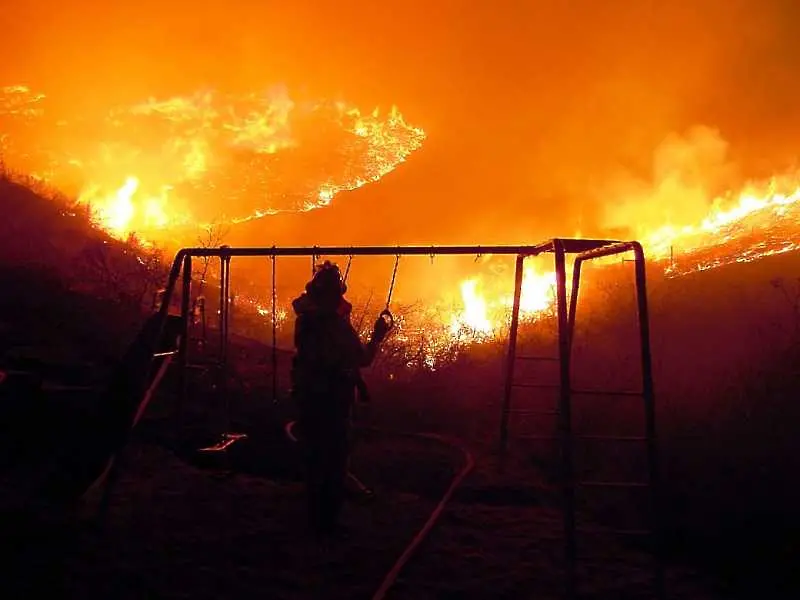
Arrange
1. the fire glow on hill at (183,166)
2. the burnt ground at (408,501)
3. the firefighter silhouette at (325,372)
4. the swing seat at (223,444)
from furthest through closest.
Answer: the fire glow on hill at (183,166), the swing seat at (223,444), the firefighter silhouette at (325,372), the burnt ground at (408,501)

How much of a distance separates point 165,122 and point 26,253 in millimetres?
11410

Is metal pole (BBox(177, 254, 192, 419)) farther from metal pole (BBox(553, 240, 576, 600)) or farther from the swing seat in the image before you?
metal pole (BBox(553, 240, 576, 600))

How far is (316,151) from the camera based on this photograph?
28.2m

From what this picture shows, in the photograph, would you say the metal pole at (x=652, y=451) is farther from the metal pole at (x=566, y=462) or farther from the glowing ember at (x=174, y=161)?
the glowing ember at (x=174, y=161)

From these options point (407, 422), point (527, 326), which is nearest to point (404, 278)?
point (527, 326)

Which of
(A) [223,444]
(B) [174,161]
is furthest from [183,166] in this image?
(A) [223,444]

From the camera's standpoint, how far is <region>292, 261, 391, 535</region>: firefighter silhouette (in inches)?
229

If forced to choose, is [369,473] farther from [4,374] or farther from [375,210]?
[375,210]

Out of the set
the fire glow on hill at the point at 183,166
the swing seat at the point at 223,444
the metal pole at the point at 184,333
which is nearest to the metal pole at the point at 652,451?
the metal pole at the point at 184,333

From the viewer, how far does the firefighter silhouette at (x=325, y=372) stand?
5.82 m

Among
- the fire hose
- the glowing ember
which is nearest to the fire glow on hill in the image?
the glowing ember

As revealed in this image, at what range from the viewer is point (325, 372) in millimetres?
5828

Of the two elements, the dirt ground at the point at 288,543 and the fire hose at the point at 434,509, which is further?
the fire hose at the point at 434,509

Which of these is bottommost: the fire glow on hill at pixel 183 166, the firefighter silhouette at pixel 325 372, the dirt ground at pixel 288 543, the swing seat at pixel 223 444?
the dirt ground at pixel 288 543
